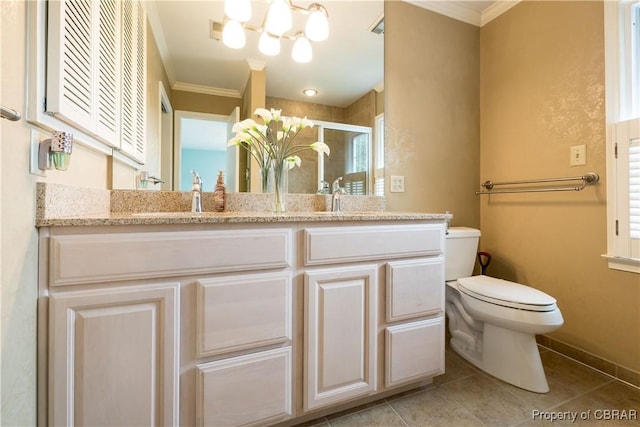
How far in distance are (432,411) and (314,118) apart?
161 centimetres

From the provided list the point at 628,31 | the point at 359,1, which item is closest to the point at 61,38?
the point at 359,1

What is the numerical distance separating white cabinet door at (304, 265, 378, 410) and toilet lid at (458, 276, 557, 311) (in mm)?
680

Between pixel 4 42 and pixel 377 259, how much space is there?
1.24m

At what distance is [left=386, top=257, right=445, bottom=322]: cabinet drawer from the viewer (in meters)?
1.21

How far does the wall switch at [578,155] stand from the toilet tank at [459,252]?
650mm

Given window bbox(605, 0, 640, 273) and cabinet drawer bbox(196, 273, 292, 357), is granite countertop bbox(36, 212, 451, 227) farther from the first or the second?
window bbox(605, 0, 640, 273)

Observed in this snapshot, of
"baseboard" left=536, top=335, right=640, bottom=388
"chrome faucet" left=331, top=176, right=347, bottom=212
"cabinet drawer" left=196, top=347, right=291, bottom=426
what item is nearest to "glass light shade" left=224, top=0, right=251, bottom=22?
"chrome faucet" left=331, top=176, right=347, bottom=212

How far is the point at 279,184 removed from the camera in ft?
4.84

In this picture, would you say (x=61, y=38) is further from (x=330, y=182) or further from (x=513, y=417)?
(x=513, y=417)

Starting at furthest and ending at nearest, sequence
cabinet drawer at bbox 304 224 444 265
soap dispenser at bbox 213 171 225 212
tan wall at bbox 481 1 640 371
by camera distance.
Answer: tan wall at bbox 481 1 640 371 < soap dispenser at bbox 213 171 225 212 < cabinet drawer at bbox 304 224 444 265

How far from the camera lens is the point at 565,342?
169 centimetres

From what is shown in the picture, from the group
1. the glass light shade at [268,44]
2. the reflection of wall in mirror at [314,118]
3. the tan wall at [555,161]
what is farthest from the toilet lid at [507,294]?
the glass light shade at [268,44]

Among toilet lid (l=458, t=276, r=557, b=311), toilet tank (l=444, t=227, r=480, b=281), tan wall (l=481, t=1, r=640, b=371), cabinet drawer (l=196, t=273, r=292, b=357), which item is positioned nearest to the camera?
cabinet drawer (l=196, t=273, r=292, b=357)

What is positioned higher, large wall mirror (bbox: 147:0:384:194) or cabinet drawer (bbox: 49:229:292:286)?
large wall mirror (bbox: 147:0:384:194)
